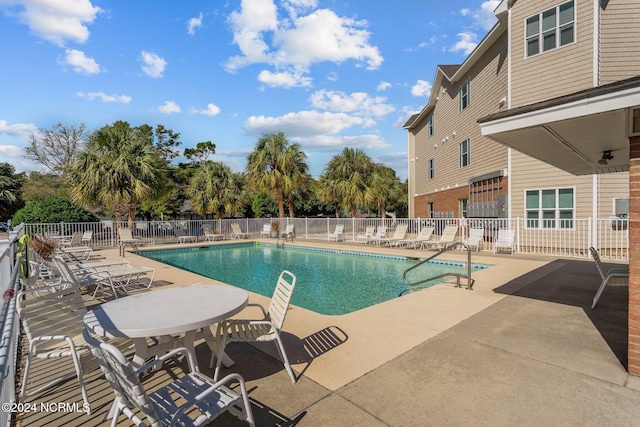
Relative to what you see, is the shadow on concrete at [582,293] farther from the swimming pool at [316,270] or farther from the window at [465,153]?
the window at [465,153]

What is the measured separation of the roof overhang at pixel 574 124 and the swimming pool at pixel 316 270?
15.3 feet

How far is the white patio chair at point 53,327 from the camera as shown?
2.99 m

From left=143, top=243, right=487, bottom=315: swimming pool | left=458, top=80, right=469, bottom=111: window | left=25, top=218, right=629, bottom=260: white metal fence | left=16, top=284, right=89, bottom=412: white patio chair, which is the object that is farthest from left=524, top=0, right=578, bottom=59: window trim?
left=16, top=284, right=89, bottom=412: white patio chair

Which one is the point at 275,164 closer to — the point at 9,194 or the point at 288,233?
the point at 288,233

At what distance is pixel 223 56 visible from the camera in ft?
64.5

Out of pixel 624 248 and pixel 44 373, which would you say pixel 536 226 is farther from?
pixel 44 373

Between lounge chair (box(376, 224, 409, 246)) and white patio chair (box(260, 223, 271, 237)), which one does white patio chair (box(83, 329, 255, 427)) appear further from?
white patio chair (box(260, 223, 271, 237))

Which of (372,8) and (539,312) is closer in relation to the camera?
(539,312)

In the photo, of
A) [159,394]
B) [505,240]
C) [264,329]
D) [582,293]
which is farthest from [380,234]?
[159,394]

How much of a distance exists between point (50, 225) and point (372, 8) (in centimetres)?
1825

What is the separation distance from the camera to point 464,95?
18656 millimetres

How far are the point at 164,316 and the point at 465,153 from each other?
61.6ft

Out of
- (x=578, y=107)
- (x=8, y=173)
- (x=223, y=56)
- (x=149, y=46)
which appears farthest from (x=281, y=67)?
(x=8, y=173)

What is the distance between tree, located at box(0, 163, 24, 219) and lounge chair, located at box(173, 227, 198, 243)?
2770 cm
